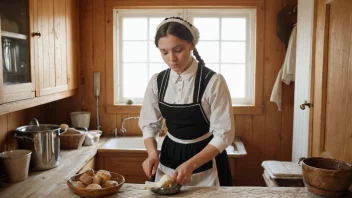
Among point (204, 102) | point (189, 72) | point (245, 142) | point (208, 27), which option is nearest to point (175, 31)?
point (189, 72)

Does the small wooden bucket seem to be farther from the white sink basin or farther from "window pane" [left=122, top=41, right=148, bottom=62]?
"window pane" [left=122, top=41, right=148, bottom=62]

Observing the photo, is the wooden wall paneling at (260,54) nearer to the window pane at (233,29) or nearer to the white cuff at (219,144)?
the window pane at (233,29)

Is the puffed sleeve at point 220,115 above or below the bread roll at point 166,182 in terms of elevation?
above

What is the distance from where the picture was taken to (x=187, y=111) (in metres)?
1.60

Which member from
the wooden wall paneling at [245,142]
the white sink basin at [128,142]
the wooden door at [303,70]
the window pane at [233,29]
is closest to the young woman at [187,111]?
the wooden door at [303,70]

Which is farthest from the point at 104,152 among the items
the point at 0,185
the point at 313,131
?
the point at 313,131

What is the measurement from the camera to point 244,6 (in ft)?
9.97

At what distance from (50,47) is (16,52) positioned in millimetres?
A: 474

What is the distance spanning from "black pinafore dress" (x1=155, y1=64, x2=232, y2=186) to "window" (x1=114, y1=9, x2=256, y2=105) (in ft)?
5.13

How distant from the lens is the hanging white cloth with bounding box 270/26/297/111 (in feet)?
9.37

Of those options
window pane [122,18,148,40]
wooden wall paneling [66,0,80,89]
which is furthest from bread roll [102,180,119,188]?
window pane [122,18,148,40]

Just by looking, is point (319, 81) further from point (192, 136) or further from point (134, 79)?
point (134, 79)

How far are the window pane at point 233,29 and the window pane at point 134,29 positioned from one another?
2.28 feet

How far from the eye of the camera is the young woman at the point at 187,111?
1.48 metres
